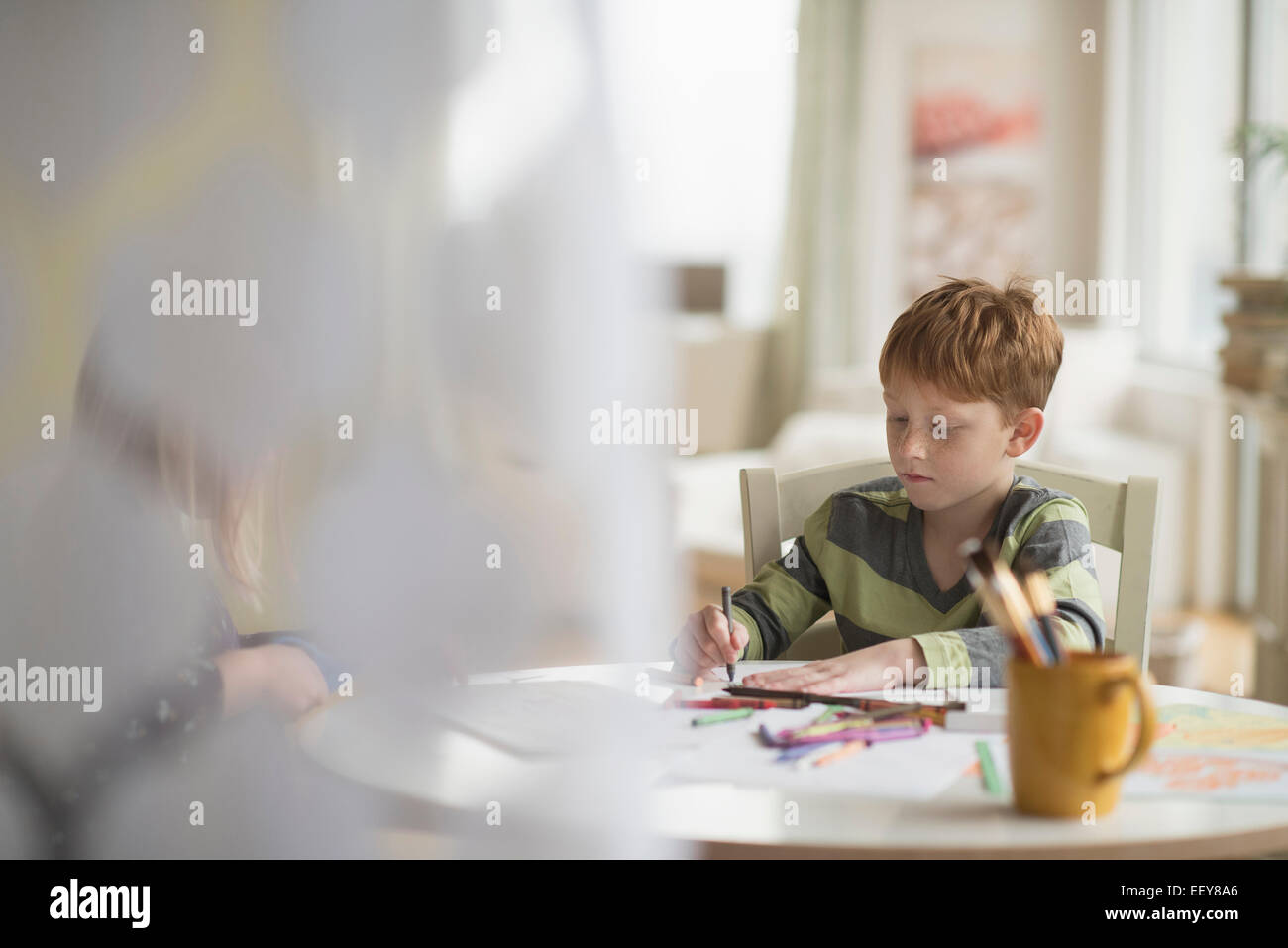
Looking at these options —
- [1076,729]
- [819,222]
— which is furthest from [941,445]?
[819,222]

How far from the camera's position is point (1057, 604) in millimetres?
740

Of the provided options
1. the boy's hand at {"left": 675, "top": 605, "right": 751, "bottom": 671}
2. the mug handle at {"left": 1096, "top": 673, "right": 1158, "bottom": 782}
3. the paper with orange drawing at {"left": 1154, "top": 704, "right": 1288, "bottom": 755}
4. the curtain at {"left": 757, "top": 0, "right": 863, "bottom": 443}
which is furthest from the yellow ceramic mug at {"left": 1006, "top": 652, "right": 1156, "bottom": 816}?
the curtain at {"left": 757, "top": 0, "right": 863, "bottom": 443}

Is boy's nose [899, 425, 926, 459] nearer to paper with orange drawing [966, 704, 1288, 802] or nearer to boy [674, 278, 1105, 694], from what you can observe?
boy [674, 278, 1105, 694]

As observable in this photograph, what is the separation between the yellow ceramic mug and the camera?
A: 49 cm

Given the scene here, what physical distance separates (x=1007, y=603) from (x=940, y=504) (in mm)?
353

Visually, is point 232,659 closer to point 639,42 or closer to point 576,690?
point 576,690

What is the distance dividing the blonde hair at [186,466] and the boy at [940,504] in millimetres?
382

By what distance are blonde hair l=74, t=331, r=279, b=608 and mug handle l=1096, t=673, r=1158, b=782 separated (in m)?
0.32

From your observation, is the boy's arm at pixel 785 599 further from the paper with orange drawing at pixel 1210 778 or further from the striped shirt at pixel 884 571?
the paper with orange drawing at pixel 1210 778

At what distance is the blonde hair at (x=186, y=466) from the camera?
0.45 metres

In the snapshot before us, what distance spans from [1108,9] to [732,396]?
1.48 meters

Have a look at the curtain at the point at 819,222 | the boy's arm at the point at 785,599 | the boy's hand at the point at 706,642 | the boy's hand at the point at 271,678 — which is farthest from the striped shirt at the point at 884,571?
the curtain at the point at 819,222

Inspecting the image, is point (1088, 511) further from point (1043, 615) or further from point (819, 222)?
point (819, 222)

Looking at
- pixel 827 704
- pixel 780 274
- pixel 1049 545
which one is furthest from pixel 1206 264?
pixel 827 704
